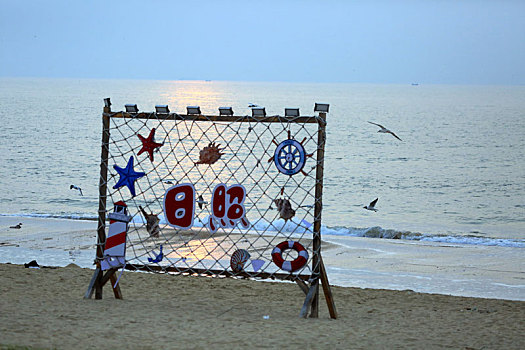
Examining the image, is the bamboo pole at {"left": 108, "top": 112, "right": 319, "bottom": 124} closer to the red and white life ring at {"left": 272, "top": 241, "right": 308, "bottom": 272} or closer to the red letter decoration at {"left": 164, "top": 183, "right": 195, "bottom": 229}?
the red letter decoration at {"left": 164, "top": 183, "right": 195, "bottom": 229}

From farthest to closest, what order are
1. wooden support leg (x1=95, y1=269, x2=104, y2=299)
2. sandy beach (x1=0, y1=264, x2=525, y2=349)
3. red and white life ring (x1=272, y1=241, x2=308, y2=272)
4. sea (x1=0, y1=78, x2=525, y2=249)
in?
sea (x1=0, y1=78, x2=525, y2=249)
wooden support leg (x1=95, y1=269, x2=104, y2=299)
red and white life ring (x1=272, y1=241, x2=308, y2=272)
sandy beach (x1=0, y1=264, x2=525, y2=349)

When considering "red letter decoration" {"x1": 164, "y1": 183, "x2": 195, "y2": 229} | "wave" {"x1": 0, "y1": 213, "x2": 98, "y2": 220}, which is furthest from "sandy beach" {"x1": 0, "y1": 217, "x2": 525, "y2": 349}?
"wave" {"x1": 0, "y1": 213, "x2": 98, "y2": 220}

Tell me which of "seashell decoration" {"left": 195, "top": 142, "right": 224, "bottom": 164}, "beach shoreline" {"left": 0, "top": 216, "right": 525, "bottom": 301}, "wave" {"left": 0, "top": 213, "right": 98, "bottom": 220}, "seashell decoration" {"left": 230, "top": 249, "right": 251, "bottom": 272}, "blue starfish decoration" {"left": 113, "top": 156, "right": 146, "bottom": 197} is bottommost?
"beach shoreline" {"left": 0, "top": 216, "right": 525, "bottom": 301}

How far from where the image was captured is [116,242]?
23.9ft

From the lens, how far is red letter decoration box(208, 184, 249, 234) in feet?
22.9

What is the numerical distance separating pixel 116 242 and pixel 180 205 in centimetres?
82

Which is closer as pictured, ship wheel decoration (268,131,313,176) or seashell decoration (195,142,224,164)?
ship wheel decoration (268,131,313,176)

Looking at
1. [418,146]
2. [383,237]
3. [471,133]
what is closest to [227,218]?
[383,237]

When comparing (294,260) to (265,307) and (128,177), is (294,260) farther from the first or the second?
(128,177)

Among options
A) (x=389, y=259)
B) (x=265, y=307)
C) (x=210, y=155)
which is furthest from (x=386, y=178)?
(x=210, y=155)

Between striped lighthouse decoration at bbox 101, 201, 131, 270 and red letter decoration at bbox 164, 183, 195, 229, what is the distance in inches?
18.6

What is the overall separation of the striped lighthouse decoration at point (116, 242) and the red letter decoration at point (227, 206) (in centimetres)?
100

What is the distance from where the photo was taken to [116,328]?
604 centimetres

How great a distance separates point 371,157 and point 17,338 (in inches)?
1316
